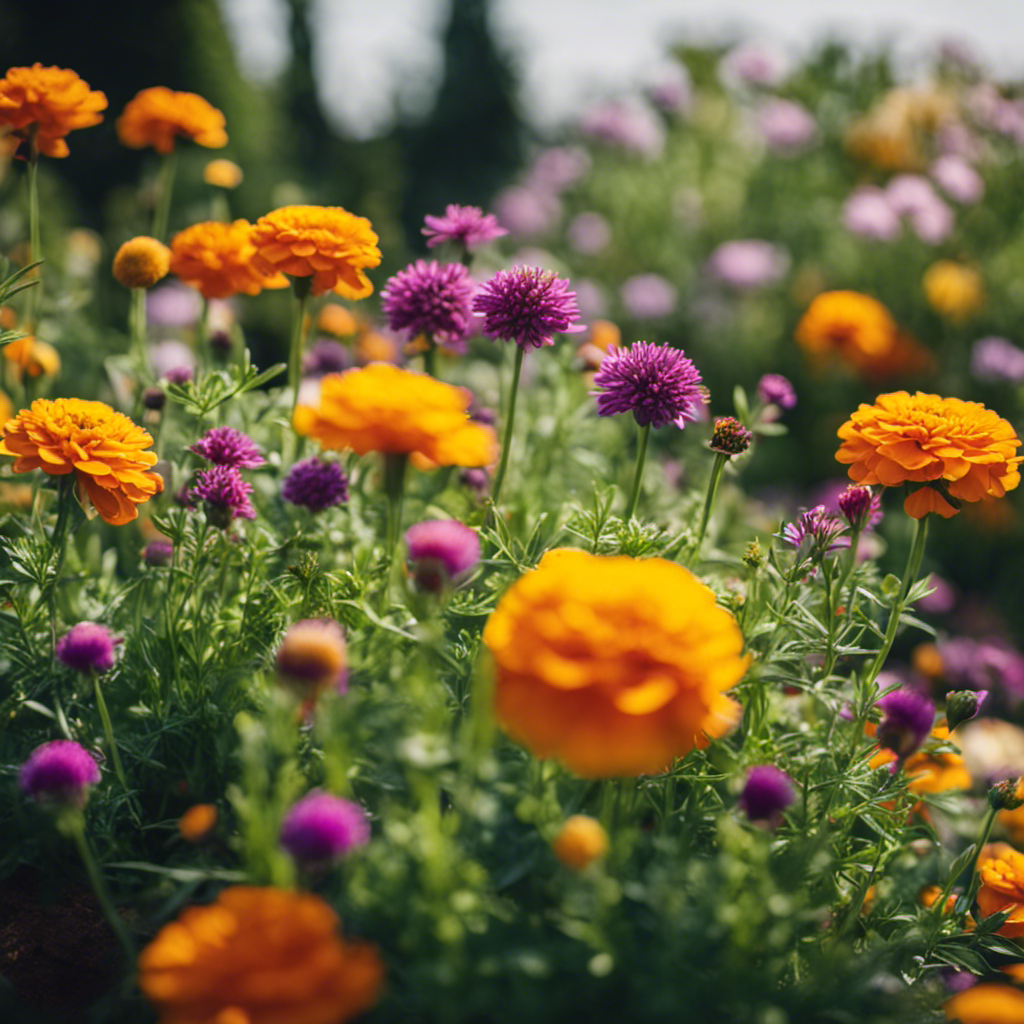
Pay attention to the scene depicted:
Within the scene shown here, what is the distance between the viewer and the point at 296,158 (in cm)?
974

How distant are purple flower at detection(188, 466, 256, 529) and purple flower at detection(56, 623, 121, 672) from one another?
24cm

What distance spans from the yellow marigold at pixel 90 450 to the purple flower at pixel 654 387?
73 cm

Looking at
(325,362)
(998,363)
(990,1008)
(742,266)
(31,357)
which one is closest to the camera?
(990,1008)

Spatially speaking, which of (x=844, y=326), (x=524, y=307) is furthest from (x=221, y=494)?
(x=844, y=326)

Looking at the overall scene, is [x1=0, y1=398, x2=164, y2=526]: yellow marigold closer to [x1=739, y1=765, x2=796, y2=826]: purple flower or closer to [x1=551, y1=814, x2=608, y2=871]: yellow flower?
[x1=551, y1=814, x2=608, y2=871]: yellow flower

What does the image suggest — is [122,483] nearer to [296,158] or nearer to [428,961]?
[428,961]

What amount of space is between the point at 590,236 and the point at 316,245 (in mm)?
3615

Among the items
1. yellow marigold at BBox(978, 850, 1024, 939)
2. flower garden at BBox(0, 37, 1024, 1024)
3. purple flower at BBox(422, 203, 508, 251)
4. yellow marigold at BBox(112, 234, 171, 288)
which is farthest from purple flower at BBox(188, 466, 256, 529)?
yellow marigold at BBox(978, 850, 1024, 939)

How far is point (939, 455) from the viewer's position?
123 centimetres

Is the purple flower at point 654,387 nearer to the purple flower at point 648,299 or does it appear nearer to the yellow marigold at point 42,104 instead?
the yellow marigold at point 42,104

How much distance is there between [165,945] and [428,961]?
0.27m

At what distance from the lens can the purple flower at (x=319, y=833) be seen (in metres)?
0.87

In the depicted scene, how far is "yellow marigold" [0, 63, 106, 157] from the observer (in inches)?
62.8

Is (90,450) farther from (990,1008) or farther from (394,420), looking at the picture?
(990,1008)
